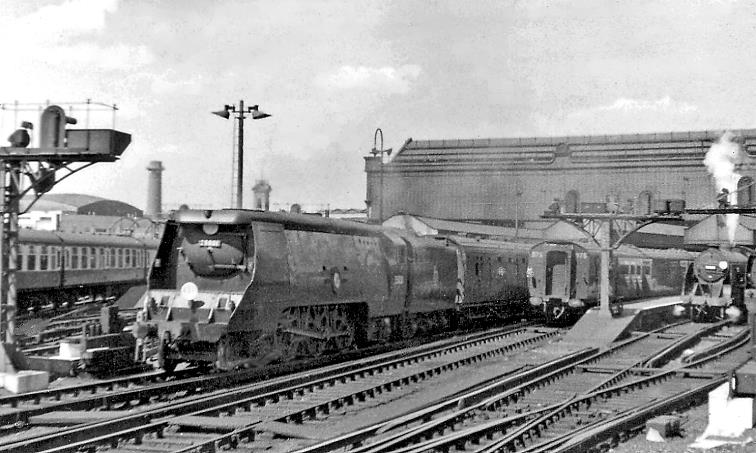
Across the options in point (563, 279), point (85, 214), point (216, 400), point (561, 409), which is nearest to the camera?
point (216, 400)

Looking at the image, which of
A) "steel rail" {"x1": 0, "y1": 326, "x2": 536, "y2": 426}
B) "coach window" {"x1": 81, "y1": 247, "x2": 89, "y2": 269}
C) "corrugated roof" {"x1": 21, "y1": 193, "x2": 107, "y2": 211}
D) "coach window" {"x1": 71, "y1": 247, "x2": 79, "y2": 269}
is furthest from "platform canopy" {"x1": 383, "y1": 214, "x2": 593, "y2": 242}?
"corrugated roof" {"x1": 21, "y1": 193, "x2": 107, "y2": 211}

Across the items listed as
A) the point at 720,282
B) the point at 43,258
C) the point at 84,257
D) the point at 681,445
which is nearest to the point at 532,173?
the point at 720,282

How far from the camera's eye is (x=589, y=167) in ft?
208

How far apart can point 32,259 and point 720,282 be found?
21778 mm

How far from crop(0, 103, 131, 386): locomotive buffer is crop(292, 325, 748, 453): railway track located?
6.90m

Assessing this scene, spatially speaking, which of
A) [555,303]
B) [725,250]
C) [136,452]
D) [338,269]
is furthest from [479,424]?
[725,250]

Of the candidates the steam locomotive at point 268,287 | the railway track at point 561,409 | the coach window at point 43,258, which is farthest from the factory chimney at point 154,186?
the railway track at point 561,409

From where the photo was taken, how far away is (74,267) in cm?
2756

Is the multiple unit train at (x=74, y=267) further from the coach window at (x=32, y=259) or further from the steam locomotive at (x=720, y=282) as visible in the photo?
the steam locomotive at (x=720, y=282)

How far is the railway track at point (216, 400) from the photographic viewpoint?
Result: 30.6 feet

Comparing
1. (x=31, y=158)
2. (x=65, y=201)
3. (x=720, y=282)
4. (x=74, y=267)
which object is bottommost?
(x=720, y=282)

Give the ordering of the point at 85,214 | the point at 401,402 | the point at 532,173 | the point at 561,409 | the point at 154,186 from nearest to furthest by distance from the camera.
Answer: the point at 561,409 < the point at 401,402 < the point at 154,186 < the point at 85,214 < the point at 532,173

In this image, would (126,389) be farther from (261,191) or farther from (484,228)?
(484,228)

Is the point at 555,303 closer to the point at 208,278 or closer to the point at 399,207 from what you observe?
the point at 208,278
